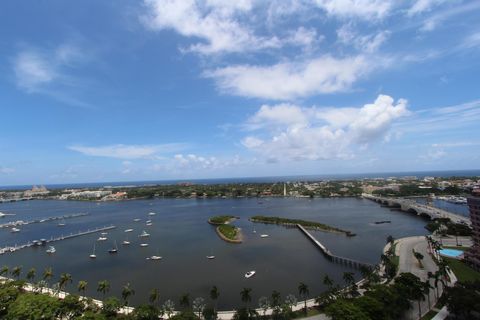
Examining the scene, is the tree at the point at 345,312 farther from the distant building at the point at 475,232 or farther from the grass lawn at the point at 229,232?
the grass lawn at the point at 229,232

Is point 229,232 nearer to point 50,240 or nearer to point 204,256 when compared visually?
point 204,256

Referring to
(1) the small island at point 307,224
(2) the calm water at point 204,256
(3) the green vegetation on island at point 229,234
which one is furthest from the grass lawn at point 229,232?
(1) the small island at point 307,224

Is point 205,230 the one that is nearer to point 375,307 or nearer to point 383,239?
point 383,239

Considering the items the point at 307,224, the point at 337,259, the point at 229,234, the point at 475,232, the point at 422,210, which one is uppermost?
the point at 475,232

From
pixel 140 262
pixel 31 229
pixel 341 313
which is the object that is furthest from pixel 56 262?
pixel 341 313

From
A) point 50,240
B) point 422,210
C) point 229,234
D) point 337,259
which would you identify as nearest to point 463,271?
point 337,259

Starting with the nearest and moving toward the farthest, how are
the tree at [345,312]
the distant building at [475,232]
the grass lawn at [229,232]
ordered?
the tree at [345,312], the distant building at [475,232], the grass lawn at [229,232]

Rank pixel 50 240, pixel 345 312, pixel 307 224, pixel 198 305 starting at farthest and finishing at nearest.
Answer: pixel 307 224 < pixel 50 240 < pixel 198 305 < pixel 345 312

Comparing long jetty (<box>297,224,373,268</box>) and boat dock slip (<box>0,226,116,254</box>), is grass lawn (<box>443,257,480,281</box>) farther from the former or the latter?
boat dock slip (<box>0,226,116,254</box>)

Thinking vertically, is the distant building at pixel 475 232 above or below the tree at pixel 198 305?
above
